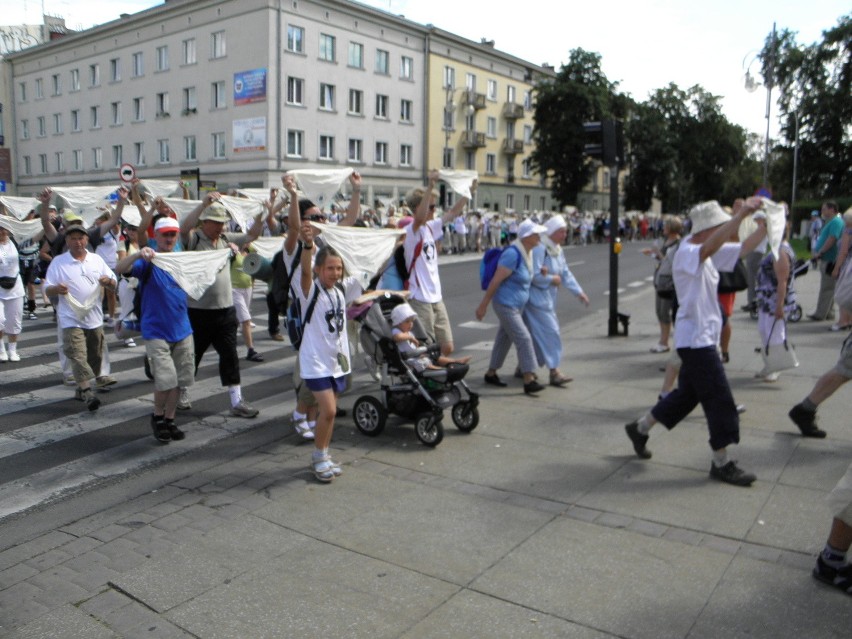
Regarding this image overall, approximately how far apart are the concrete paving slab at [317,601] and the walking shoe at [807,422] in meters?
3.64

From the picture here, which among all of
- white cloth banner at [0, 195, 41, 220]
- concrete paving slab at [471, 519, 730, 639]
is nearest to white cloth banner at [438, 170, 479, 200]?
concrete paving slab at [471, 519, 730, 639]

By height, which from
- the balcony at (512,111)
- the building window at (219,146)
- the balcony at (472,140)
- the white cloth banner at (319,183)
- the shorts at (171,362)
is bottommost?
the shorts at (171,362)

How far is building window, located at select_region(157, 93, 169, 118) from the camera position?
5072cm

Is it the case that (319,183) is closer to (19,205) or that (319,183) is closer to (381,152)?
(19,205)

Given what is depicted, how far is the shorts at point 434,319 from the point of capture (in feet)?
24.4

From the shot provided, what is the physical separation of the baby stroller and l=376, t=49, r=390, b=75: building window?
47438mm

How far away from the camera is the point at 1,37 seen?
66438 millimetres

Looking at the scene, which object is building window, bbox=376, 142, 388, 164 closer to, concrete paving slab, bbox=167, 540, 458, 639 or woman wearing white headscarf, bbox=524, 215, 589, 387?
woman wearing white headscarf, bbox=524, 215, 589, 387

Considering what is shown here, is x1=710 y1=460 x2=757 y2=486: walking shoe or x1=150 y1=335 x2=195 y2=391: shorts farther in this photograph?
x1=150 y1=335 x2=195 y2=391: shorts

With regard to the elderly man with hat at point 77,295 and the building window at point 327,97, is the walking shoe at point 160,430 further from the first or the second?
the building window at point 327,97

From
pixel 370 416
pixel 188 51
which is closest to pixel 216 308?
pixel 370 416

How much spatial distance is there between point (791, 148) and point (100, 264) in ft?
183

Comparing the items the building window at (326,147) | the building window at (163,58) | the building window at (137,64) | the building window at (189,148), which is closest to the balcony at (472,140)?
the building window at (326,147)

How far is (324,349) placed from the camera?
5.23 meters
